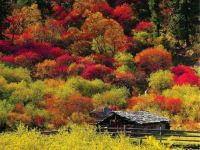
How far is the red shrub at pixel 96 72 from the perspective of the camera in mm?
81688

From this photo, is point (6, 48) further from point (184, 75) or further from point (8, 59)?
point (184, 75)

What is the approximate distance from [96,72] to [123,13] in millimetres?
28375

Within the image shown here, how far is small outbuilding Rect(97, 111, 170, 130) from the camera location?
59250 mm

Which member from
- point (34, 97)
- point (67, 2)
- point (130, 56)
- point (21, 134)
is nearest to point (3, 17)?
→ point (67, 2)

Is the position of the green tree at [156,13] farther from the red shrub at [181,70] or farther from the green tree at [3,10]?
the green tree at [3,10]

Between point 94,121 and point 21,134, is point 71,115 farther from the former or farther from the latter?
point 21,134

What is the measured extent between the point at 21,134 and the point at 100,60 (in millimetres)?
50405

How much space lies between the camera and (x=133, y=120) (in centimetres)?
5853

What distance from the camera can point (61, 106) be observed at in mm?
66500

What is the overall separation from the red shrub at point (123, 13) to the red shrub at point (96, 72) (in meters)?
25.1

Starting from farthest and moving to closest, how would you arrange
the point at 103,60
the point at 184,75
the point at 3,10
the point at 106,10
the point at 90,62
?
the point at 106,10 → the point at 3,10 → the point at 103,60 → the point at 90,62 → the point at 184,75

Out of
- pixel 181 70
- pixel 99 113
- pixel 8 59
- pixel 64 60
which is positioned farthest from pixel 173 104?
pixel 8 59

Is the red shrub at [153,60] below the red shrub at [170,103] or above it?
above

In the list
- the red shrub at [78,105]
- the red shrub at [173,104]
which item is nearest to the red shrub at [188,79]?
the red shrub at [173,104]
